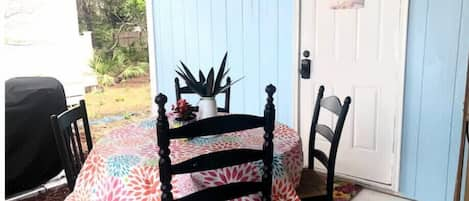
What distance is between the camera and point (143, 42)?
6691 mm

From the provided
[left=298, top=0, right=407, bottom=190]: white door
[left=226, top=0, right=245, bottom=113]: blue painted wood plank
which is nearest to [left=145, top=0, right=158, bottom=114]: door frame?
[left=226, top=0, right=245, bottom=113]: blue painted wood plank

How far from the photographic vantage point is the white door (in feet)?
9.64

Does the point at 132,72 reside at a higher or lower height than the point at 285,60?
lower

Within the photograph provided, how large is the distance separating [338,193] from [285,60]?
3.76 ft

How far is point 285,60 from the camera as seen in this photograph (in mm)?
3480

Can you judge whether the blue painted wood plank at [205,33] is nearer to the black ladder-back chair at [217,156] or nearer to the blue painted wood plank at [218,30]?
the blue painted wood plank at [218,30]

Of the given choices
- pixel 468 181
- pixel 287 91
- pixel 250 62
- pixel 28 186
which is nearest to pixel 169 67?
pixel 250 62

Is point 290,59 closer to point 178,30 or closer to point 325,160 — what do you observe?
point 178,30

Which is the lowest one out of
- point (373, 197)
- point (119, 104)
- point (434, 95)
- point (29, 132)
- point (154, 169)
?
point (373, 197)

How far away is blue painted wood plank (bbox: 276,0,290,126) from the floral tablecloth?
58.2 inches

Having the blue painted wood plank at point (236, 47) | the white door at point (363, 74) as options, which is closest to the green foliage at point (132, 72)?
the blue painted wood plank at point (236, 47)

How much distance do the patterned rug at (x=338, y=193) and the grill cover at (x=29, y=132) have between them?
0.45 ft

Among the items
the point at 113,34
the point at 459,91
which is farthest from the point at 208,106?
the point at 113,34

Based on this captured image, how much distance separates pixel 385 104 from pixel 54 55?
432cm
